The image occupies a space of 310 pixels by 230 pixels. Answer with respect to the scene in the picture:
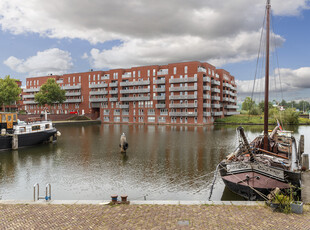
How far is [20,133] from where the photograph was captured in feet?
117

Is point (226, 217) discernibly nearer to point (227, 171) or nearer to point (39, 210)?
point (227, 171)

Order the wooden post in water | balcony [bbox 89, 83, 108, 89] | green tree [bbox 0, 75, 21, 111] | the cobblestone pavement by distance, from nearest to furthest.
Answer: the cobblestone pavement → the wooden post in water → green tree [bbox 0, 75, 21, 111] → balcony [bbox 89, 83, 108, 89]

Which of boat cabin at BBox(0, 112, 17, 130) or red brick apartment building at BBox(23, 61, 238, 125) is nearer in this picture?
boat cabin at BBox(0, 112, 17, 130)

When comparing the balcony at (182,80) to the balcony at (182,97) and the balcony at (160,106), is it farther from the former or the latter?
the balcony at (160,106)

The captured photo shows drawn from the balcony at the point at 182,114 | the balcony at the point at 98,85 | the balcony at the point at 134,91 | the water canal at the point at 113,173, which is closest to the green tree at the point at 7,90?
the balcony at the point at 98,85

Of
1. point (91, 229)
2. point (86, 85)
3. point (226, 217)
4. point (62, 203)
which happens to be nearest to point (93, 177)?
point (62, 203)

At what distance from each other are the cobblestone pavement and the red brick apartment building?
70520 mm

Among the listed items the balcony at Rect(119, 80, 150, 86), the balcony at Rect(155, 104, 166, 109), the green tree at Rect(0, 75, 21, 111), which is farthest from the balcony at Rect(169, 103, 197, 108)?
the green tree at Rect(0, 75, 21, 111)

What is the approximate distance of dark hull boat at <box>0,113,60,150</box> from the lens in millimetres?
33969

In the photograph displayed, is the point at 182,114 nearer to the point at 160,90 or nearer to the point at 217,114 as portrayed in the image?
the point at 160,90

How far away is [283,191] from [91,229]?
11.2 m

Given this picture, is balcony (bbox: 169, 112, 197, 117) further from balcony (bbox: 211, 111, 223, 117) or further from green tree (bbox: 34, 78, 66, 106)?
green tree (bbox: 34, 78, 66, 106)

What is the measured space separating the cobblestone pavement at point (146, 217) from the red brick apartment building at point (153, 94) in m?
70.5

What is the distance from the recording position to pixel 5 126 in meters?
35.1
